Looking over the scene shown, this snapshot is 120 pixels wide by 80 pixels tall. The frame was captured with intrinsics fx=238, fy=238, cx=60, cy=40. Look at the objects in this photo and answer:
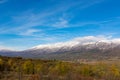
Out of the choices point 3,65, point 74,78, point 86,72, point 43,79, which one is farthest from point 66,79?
point 3,65

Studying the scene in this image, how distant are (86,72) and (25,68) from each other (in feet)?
59.7

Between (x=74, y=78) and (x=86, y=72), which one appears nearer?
(x=74, y=78)

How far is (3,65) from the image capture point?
7756 cm

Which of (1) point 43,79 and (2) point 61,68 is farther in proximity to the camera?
(2) point 61,68

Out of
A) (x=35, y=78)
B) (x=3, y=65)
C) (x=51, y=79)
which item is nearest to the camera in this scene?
(x=35, y=78)

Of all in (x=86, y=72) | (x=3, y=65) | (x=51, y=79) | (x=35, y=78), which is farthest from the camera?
(x=3, y=65)

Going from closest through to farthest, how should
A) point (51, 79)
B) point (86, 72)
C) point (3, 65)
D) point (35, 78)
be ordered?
point (35, 78) → point (51, 79) → point (86, 72) → point (3, 65)

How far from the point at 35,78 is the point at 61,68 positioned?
3892 cm

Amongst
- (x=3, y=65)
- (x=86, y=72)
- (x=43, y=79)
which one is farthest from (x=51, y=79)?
(x=3, y=65)

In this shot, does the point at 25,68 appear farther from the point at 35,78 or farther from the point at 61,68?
the point at 35,78

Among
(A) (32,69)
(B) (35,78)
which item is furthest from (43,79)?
(A) (32,69)

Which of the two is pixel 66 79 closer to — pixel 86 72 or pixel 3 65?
pixel 86 72

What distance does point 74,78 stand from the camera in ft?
116

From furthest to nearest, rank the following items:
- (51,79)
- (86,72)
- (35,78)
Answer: (86,72), (51,79), (35,78)
